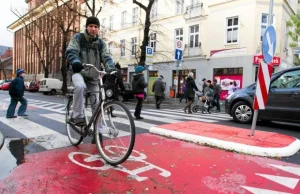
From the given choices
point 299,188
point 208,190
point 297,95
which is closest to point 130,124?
point 208,190

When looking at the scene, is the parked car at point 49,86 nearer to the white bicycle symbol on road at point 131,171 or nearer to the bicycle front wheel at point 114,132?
the white bicycle symbol on road at point 131,171

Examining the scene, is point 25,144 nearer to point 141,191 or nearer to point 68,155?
point 68,155

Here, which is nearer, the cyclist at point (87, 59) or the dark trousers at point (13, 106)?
the cyclist at point (87, 59)

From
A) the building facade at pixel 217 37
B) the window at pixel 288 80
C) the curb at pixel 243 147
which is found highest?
the building facade at pixel 217 37

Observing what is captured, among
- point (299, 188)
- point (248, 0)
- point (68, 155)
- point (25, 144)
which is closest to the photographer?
point (299, 188)

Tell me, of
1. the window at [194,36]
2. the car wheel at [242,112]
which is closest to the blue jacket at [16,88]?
the car wheel at [242,112]

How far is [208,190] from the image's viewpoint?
3.20 meters

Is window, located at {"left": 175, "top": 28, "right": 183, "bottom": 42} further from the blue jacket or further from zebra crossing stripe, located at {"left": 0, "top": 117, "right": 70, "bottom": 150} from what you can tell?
zebra crossing stripe, located at {"left": 0, "top": 117, "right": 70, "bottom": 150}

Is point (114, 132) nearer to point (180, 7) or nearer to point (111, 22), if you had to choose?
point (180, 7)

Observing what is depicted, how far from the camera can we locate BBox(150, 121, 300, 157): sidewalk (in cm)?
481

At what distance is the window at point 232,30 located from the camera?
22953 millimetres

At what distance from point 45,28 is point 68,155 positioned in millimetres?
38157

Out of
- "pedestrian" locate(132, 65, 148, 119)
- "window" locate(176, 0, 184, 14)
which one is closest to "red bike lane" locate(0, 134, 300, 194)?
"pedestrian" locate(132, 65, 148, 119)

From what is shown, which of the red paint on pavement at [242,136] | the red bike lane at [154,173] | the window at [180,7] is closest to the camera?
the red bike lane at [154,173]
